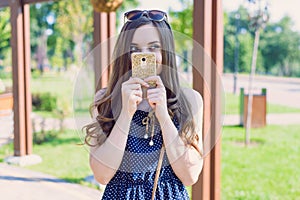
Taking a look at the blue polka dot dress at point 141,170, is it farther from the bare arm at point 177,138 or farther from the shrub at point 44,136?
the shrub at point 44,136

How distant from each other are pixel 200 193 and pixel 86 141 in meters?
1.53

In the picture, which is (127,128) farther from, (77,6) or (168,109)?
(77,6)

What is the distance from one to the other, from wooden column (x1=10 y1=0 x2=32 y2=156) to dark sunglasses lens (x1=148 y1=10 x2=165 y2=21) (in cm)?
379

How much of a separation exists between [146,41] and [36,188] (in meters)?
2.99

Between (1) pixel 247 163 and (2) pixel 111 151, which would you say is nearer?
(2) pixel 111 151

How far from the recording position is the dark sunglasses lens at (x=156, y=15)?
1048 millimetres

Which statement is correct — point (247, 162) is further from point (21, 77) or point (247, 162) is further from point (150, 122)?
point (150, 122)

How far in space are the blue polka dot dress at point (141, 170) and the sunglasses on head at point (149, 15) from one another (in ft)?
0.85

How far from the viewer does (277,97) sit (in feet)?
41.1

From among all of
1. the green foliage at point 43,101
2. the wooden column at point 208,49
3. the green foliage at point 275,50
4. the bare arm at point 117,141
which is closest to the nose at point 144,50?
Answer: the bare arm at point 117,141

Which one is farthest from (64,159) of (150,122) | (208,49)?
(150,122)

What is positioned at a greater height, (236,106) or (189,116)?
(189,116)

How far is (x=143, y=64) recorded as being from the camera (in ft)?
3.08

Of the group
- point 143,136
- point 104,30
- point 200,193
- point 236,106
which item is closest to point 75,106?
point 143,136
